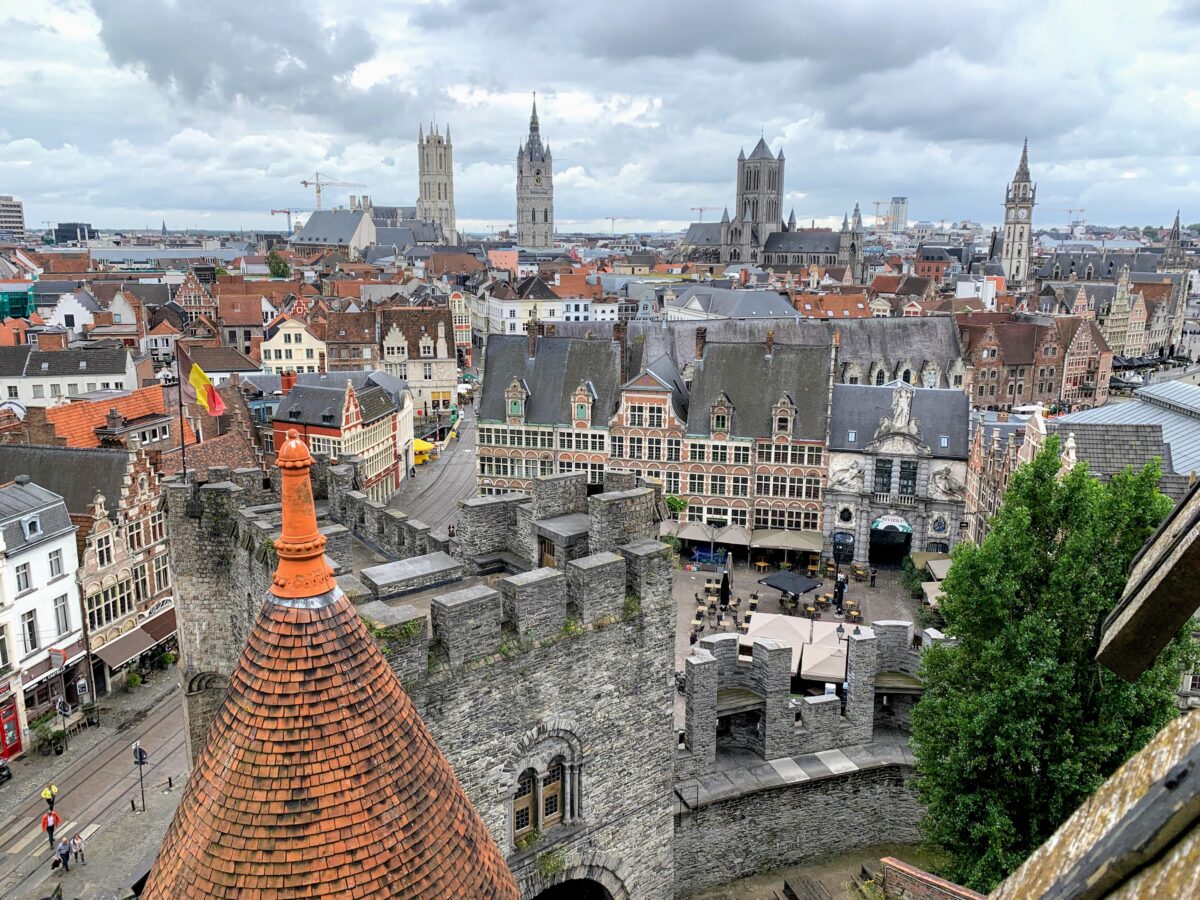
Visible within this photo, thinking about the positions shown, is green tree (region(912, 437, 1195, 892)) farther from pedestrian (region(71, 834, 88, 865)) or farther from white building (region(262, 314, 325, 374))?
white building (region(262, 314, 325, 374))

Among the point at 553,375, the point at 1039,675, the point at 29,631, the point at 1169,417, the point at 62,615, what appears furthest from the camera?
the point at 553,375

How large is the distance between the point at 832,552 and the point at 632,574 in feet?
117

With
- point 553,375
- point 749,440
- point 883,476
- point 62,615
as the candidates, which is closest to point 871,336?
point 883,476

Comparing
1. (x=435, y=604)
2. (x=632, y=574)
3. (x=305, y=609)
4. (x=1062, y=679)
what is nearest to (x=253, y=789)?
(x=305, y=609)

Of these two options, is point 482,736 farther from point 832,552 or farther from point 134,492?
point 832,552

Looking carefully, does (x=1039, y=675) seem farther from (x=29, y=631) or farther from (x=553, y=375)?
(x=553, y=375)

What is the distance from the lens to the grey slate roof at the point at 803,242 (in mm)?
172750

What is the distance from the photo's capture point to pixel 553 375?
53188 millimetres

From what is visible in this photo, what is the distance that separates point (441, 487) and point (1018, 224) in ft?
447

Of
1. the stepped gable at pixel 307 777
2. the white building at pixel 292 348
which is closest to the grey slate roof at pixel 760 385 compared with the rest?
the white building at pixel 292 348

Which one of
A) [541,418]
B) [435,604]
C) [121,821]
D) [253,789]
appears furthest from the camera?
[541,418]

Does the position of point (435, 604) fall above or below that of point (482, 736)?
above

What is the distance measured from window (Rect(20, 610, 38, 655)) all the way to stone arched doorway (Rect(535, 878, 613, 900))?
22.7 meters

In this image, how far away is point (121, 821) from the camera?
2636 cm
